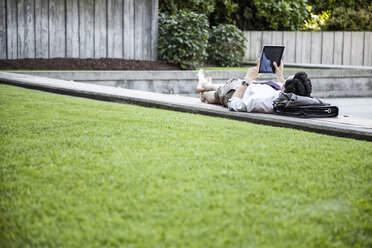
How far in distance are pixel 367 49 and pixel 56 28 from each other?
10532 mm

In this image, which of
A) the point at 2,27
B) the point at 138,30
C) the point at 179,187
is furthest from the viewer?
the point at 138,30

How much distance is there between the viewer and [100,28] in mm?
11672

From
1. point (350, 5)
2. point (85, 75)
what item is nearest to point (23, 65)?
point (85, 75)

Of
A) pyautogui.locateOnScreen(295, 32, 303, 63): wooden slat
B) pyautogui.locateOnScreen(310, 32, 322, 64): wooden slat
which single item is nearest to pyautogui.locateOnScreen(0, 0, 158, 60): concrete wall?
pyautogui.locateOnScreen(295, 32, 303, 63): wooden slat

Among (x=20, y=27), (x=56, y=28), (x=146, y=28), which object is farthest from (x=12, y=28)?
(x=146, y=28)

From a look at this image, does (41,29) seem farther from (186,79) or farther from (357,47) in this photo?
(357,47)

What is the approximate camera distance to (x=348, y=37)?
1524 cm

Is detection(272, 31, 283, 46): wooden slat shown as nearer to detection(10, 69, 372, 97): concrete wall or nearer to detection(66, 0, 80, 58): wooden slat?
detection(10, 69, 372, 97): concrete wall

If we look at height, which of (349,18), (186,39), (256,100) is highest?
(349,18)

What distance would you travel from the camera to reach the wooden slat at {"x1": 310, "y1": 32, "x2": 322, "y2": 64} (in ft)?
49.9

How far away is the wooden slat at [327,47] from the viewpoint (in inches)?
600

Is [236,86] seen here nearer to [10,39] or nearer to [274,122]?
[274,122]

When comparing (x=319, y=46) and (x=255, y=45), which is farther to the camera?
(x=319, y=46)

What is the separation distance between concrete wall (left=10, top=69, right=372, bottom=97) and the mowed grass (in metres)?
5.02
